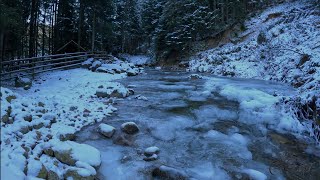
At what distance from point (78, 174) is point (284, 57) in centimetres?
1526

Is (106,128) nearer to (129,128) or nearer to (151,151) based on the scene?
(129,128)

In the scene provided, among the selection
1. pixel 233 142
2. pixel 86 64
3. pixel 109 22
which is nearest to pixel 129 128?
A: pixel 233 142

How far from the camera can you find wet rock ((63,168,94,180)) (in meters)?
4.37

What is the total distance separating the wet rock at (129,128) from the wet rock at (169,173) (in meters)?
1.79

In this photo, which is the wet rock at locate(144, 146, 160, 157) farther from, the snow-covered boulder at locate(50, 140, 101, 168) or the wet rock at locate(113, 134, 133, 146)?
the snow-covered boulder at locate(50, 140, 101, 168)

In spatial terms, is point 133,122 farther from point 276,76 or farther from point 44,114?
point 276,76

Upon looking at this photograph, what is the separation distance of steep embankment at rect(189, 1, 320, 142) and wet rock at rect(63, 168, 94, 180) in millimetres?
5079

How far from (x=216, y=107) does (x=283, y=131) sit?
243 centimetres

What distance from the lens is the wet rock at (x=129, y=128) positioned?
21.8ft

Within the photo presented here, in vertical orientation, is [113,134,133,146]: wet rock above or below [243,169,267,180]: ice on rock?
below

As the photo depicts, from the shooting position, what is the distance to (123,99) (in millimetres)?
9953

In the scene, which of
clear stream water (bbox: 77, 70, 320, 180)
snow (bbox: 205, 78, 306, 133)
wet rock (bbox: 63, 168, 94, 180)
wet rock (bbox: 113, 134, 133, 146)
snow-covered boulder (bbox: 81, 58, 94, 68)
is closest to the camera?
wet rock (bbox: 63, 168, 94, 180)

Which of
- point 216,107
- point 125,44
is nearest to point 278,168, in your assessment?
point 216,107

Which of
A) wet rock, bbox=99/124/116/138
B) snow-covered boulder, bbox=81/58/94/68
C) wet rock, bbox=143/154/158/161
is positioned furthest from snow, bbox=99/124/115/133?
snow-covered boulder, bbox=81/58/94/68
